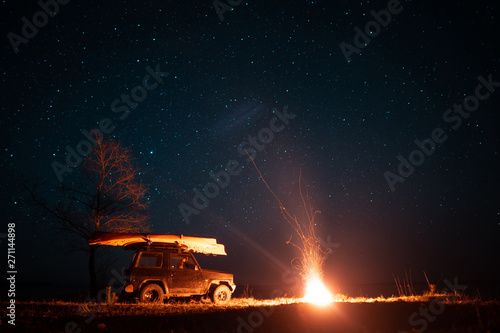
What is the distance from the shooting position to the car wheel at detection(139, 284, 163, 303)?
11.2m

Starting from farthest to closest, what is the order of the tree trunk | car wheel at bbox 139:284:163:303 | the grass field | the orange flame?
the tree trunk < the orange flame < car wheel at bbox 139:284:163:303 < the grass field

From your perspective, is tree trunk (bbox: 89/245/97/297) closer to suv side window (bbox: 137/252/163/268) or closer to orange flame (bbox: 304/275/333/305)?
suv side window (bbox: 137/252/163/268)

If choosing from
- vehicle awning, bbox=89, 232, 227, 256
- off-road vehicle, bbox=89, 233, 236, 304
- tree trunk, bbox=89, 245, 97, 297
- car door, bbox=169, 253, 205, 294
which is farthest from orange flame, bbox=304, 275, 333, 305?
tree trunk, bbox=89, 245, 97, 297

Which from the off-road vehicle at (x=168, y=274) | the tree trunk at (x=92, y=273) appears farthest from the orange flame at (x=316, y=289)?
the tree trunk at (x=92, y=273)

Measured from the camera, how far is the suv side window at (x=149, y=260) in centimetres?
1165

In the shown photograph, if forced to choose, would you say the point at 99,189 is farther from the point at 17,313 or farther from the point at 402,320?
the point at 402,320

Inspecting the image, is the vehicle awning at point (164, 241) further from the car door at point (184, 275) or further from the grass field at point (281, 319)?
the grass field at point (281, 319)

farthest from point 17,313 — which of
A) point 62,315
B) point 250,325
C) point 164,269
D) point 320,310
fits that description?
point 320,310

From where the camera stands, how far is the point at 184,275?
1189cm

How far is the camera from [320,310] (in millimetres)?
8445

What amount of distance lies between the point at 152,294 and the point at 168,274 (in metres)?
0.81

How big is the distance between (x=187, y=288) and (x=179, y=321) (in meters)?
3.86

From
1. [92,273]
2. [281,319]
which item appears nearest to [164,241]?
[281,319]

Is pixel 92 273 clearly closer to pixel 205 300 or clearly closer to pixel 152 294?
pixel 152 294
